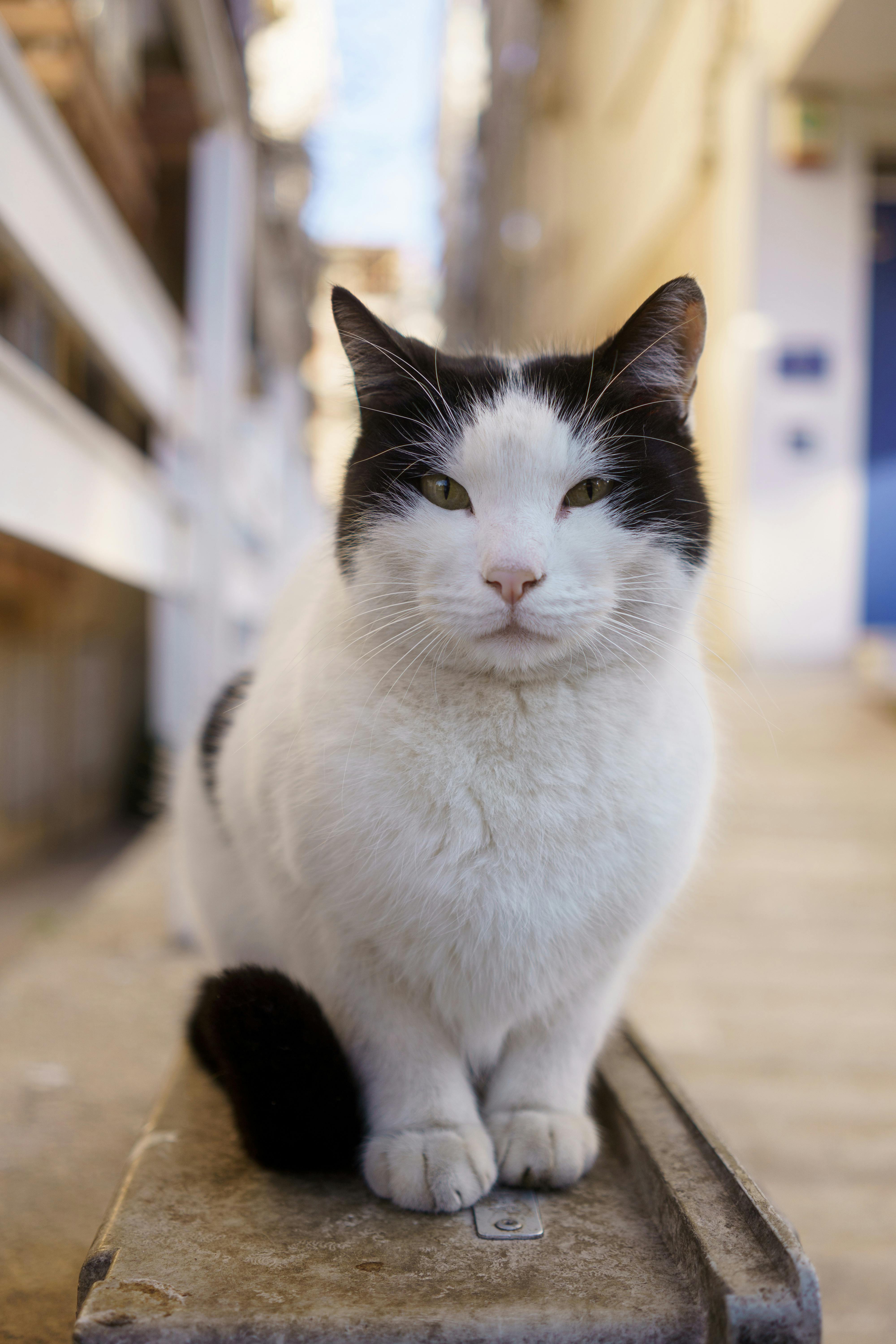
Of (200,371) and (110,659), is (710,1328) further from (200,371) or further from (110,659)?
(110,659)

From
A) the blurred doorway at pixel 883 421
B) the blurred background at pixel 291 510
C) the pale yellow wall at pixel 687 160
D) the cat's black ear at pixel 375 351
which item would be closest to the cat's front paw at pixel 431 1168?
the blurred background at pixel 291 510

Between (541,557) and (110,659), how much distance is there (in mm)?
3196

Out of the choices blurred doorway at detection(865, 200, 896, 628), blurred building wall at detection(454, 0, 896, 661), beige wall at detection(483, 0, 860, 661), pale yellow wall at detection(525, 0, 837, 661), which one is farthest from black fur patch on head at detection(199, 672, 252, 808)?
blurred doorway at detection(865, 200, 896, 628)

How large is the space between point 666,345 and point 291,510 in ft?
15.5

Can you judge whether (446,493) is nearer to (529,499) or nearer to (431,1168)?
(529,499)

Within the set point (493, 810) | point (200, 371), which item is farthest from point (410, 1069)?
point (200, 371)

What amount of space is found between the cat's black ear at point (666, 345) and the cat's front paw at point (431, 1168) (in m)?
0.70

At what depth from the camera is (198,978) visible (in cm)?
116

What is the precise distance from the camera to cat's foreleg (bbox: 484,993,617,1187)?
912 mm

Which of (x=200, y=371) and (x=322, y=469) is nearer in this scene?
(x=322, y=469)

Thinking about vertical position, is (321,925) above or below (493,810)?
below

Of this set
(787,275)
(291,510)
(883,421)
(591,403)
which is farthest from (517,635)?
(291,510)

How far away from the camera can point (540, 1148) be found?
35.8 inches

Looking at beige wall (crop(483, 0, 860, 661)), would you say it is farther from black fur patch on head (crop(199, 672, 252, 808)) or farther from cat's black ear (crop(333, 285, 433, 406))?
black fur patch on head (crop(199, 672, 252, 808))
